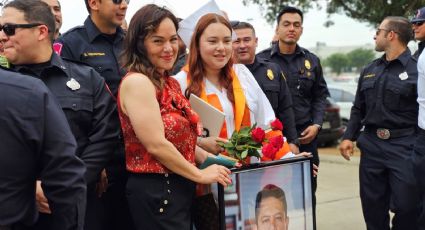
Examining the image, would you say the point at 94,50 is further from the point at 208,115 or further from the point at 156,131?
the point at 156,131

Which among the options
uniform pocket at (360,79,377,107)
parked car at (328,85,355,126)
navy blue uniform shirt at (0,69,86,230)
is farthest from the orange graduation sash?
parked car at (328,85,355,126)

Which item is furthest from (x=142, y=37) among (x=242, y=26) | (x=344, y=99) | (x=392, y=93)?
(x=344, y=99)

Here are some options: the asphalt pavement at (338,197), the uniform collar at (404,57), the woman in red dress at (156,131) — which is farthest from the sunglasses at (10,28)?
the asphalt pavement at (338,197)

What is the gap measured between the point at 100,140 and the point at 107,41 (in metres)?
0.78

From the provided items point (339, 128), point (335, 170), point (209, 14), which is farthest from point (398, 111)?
point (339, 128)

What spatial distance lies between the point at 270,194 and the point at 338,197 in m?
4.41

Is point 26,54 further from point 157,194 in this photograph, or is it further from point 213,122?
point 213,122

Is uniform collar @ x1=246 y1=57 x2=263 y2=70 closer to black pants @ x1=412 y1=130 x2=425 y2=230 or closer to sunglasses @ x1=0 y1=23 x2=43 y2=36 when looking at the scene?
black pants @ x1=412 y1=130 x2=425 y2=230

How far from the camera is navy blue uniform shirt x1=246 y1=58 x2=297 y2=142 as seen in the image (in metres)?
4.04

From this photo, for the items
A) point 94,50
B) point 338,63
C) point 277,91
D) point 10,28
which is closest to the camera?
point 10,28

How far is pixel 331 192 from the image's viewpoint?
729 centimetres

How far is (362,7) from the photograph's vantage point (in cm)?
1128

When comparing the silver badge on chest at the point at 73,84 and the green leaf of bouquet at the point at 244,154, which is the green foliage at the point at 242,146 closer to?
the green leaf of bouquet at the point at 244,154

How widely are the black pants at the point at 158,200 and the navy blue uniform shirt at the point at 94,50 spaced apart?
2.43 ft
